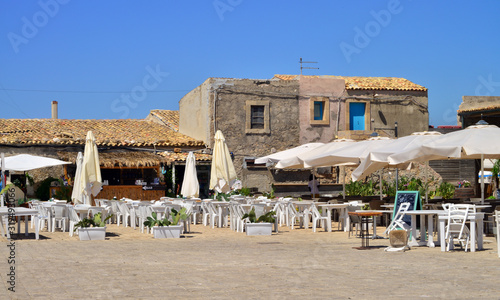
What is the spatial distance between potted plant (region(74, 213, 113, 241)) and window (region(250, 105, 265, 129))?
16.2 meters

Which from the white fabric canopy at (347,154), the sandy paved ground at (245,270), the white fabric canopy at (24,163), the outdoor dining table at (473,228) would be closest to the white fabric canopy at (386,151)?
the white fabric canopy at (347,154)

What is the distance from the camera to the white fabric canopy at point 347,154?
56.6 ft

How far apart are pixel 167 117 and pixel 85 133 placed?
7352 mm

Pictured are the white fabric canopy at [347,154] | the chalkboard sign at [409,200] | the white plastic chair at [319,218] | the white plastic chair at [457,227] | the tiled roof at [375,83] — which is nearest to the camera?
the white plastic chair at [457,227]

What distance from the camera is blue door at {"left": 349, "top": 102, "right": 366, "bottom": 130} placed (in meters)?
32.0

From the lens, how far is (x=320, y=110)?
104 feet

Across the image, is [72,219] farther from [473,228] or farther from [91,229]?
[473,228]

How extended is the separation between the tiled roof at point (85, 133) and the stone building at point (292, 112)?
162 cm

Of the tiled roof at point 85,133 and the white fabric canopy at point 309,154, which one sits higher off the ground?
the tiled roof at point 85,133

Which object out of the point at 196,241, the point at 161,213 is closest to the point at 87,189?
the point at 161,213

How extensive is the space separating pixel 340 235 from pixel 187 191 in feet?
23.0

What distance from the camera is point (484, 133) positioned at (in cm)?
1384

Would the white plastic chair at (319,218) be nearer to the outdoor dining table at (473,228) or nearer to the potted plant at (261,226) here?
the potted plant at (261,226)

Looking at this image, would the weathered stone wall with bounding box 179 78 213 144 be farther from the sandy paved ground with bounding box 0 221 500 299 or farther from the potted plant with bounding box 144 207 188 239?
the sandy paved ground with bounding box 0 221 500 299
